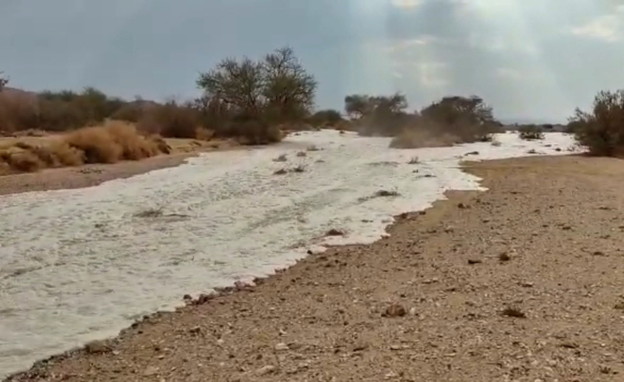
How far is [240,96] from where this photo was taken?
6119 cm

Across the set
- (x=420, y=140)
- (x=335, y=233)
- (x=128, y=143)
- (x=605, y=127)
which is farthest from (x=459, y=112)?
(x=335, y=233)

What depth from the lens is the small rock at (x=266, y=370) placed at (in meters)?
5.73

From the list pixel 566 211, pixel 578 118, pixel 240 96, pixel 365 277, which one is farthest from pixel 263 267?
pixel 240 96

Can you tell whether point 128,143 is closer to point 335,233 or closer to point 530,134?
point 335,233

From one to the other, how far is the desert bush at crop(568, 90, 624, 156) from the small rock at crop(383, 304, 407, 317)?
32.3m

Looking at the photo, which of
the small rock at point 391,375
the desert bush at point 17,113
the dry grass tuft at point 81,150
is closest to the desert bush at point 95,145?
the dry grass tuft at point 81,150

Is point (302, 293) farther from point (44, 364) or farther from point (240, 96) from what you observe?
point (240, 96)

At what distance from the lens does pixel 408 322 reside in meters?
7.04

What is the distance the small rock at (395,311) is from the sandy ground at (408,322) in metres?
0.02

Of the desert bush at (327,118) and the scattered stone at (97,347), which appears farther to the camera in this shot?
the desert bush at (327,118)

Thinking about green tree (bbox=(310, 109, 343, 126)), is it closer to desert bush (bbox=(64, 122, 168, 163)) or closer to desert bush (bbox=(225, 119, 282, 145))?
desert bush (bbox=(225, 119, 282, 145))

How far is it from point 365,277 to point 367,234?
398 centimetres

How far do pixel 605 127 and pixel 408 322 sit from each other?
33.8 metres

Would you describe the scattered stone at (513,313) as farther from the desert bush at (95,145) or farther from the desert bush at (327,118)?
the desert bush at (327,118)
